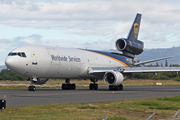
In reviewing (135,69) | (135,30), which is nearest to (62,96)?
(135,69)

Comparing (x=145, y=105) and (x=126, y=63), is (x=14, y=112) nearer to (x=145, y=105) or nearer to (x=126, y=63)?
(x=145, y=105)

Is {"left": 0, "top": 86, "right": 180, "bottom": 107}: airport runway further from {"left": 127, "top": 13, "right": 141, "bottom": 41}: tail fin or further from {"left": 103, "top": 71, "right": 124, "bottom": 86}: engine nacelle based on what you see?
{"left": 127, "top": 13, "right": 141, "bottom": 41}: tail fin

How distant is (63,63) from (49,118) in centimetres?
2084

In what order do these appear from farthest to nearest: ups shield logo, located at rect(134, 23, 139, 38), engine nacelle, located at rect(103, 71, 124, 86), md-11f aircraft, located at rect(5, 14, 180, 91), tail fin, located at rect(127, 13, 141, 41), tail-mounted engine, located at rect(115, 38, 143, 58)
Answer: ups shield logo, located at rect(134, 23, 139, 38) < tail fin, located at rect(127, 13, 141, 41) < tail-mounted engine, located at rect(115, 38, 143, 58) < engine nacelle, located at rect(103, 71, 124, 86) < md-11f aircraft, located at rect(5, 14, 180, 91)

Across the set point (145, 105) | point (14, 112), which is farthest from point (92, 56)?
point (14, 112)

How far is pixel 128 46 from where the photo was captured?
1571 inches

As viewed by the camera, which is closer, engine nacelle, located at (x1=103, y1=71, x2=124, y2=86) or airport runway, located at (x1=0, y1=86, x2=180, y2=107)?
airport runway, located at (x1=0, y1=86, x2=180, y2=107)

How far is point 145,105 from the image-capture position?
51.1ft

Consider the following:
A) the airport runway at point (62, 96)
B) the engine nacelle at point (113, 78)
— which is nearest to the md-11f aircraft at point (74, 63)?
the engine nacelle at point (113, 78)

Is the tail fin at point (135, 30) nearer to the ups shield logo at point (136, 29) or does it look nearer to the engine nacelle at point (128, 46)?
the ups shield logo at point (136, 29)

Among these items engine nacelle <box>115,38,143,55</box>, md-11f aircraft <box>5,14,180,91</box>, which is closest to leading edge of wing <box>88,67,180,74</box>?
md-11f aircraft <box>5,14,180,91</box>

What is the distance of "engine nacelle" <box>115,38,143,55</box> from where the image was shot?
39553 millimetres

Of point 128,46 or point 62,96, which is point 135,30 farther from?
point 62,96

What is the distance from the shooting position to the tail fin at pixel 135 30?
4184cm
